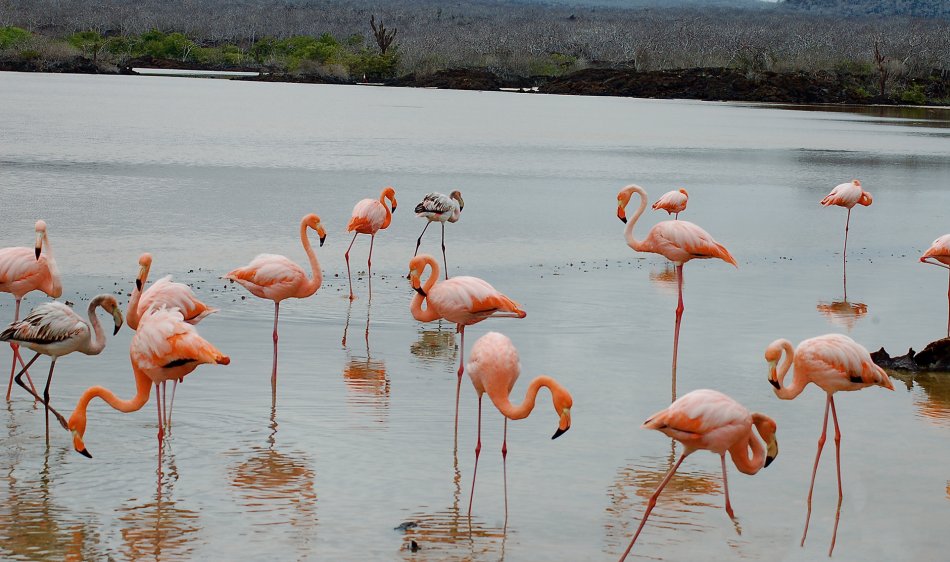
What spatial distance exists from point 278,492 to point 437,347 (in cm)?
348

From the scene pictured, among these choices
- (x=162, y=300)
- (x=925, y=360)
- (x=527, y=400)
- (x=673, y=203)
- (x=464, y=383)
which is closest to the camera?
(x=527, y=400)

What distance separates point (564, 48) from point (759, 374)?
83.6 metres

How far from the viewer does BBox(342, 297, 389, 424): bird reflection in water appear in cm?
785

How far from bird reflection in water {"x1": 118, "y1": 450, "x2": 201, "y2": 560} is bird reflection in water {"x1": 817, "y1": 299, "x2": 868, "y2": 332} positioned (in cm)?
642

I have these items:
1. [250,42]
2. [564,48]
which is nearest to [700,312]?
[564,48]

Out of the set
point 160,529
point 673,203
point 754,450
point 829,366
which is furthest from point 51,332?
point 673,203

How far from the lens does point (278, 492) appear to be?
635cm

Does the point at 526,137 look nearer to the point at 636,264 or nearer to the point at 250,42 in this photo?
the point at 636,264

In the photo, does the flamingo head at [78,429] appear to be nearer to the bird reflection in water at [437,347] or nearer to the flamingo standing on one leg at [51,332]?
the flamingo standing on one leg at [51,332]

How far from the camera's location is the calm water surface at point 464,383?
599cm

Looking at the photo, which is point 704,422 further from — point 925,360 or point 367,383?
point 925,360

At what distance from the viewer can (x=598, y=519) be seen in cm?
619

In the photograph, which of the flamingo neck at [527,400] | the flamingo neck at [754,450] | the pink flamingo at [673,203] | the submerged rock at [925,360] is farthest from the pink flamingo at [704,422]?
the pink flamingo at [673,203]

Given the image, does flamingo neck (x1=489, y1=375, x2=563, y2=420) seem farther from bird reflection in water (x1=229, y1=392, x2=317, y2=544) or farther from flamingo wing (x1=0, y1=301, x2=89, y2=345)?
flamingo wing (x1=0, y1=301, x2=89, y2=345)
